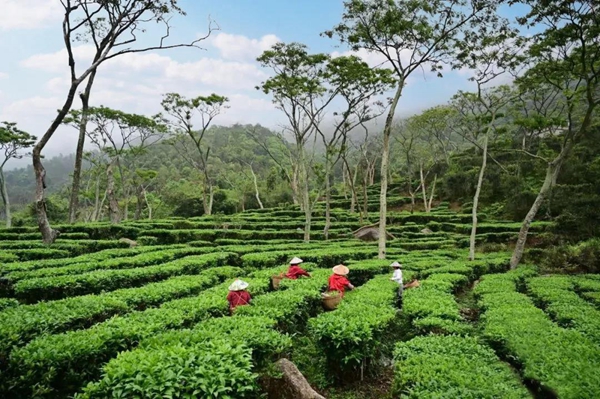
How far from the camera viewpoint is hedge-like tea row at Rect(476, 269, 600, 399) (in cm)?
526

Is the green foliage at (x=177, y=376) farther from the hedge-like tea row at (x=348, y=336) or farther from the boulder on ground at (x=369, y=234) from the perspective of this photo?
the boulder on ground at (x=369, y=234)

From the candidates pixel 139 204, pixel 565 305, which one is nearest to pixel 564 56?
pixel 565 305

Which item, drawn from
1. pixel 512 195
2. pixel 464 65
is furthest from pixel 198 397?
pixel 512 195

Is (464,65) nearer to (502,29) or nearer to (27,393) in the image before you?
(502,29)

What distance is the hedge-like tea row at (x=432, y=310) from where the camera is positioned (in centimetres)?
815

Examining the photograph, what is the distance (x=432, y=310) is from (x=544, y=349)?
2701 millimetres

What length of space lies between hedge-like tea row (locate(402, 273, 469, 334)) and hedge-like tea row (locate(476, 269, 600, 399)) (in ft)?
2.20

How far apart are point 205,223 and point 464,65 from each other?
22192 mm

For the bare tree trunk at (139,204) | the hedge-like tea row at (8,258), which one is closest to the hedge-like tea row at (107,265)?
the hedge-like tea row at (8,258)

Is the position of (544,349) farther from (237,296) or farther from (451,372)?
(237,296)

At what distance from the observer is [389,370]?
7230mm

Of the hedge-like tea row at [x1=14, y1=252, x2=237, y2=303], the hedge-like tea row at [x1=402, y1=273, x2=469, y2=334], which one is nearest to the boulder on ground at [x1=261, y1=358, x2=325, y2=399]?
the hedge-like tea row at [x1=402, y1=273, x2=469, y2=334]

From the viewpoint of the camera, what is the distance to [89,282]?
11.1 m

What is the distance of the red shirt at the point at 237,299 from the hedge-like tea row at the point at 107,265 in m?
6.84
